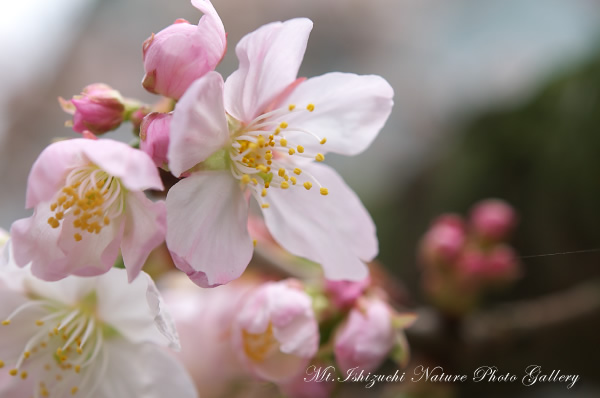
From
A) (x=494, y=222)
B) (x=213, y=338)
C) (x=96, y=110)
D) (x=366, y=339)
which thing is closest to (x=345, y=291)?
(x=366, y=339)

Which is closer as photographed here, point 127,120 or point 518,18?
point 127,120

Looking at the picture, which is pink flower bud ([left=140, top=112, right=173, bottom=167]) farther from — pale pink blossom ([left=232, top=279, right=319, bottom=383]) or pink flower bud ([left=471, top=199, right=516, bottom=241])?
pink flower bud ([left=471, top=199, right=516, bottom=241])

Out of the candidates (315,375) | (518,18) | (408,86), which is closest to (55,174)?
(315,375)

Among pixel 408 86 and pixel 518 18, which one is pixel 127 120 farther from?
pixel 518 18

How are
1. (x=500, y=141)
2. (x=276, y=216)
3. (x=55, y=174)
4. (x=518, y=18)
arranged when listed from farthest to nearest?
(x=518, y=18)
(x=500, y=141)
(x=276, y=216)
(x=55, y=174)

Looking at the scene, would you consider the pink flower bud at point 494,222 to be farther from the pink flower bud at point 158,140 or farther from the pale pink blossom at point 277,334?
the pink flower bud at point 158,140

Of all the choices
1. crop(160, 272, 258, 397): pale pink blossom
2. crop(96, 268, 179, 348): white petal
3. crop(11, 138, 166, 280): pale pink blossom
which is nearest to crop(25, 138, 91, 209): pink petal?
crop(11, 138, 166, 280): pale pink blossom

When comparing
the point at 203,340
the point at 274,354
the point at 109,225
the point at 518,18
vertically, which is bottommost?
the point at 203,340
